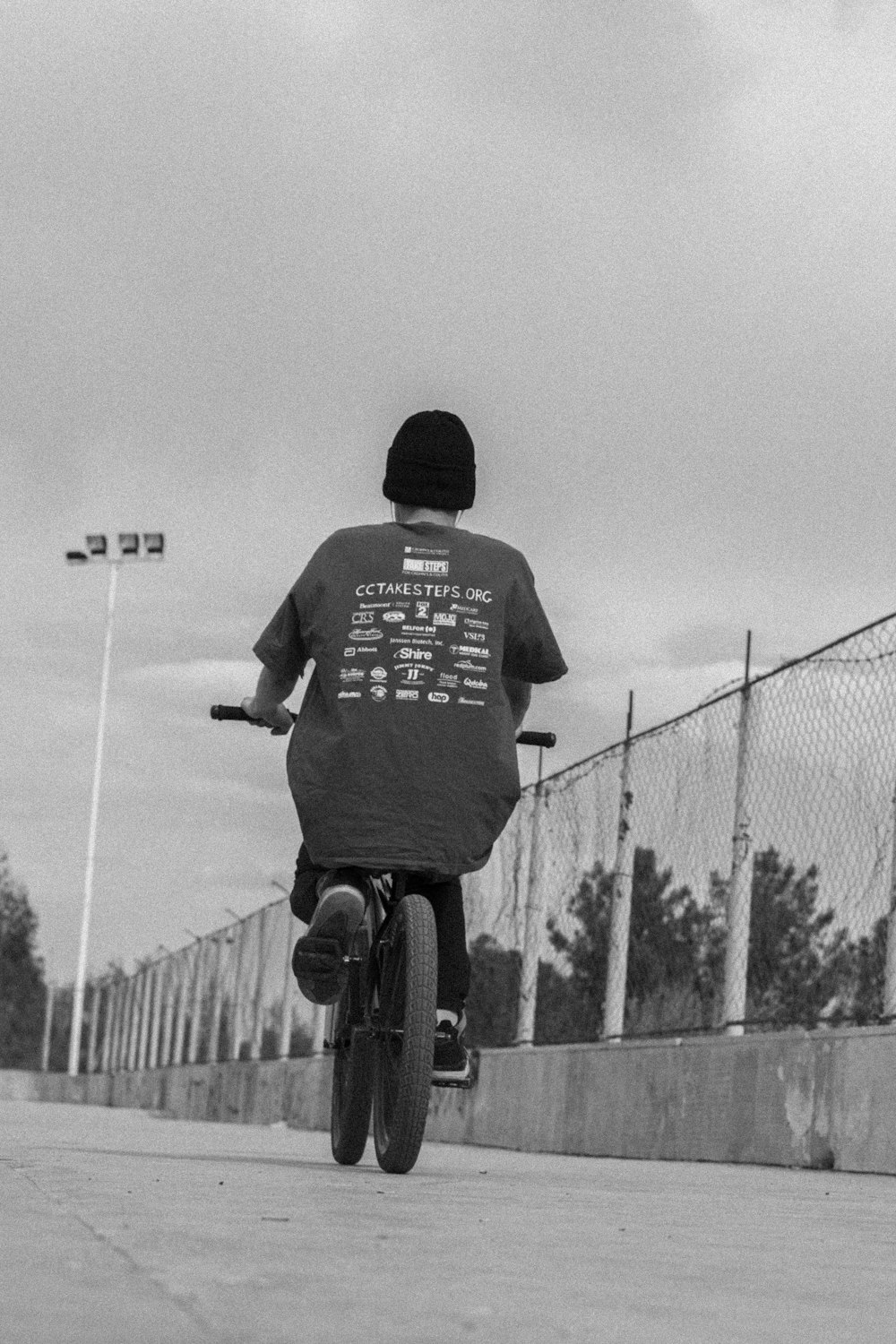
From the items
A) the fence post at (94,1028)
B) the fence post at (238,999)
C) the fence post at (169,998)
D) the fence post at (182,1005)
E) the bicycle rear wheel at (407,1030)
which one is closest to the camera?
the bicycle rear wheel at (407,1030)

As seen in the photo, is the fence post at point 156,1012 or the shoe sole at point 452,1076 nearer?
the shoe sole at point 452,1076

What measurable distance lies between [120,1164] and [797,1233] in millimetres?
2046

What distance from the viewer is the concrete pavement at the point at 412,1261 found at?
99.3 inches

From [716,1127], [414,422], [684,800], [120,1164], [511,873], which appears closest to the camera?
[120,1164]

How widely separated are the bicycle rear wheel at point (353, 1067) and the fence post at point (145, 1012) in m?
33.0

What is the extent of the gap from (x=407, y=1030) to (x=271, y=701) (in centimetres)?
113

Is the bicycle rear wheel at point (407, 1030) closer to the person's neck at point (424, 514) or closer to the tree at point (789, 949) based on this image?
the person's neck at point (424, 514)

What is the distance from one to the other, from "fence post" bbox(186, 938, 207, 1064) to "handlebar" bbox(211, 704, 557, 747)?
2355 centimetres

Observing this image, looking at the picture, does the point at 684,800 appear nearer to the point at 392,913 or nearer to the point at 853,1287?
the point at 392,913

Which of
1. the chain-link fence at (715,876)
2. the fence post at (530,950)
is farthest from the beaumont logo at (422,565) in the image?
the fence post at (530,950)

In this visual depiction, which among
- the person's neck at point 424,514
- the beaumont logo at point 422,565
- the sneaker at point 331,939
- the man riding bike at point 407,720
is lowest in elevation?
the sneaker at point 331,939

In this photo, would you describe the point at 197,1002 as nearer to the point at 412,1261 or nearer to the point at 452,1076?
the point at 452,1076

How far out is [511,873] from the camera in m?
13.2

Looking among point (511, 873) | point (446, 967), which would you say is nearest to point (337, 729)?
point (446, 967)
